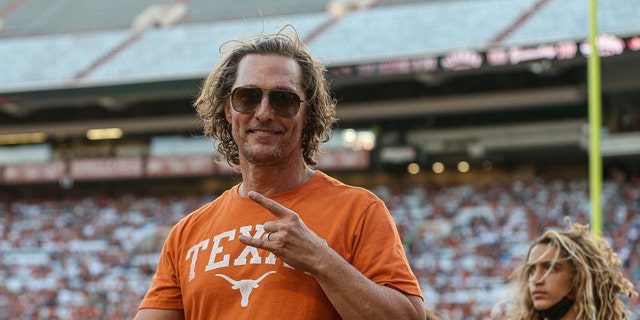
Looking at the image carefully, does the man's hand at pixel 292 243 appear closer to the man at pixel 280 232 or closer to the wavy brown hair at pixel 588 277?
the man at pixel 280 232

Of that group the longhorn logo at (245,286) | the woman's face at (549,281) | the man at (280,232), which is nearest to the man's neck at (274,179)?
the man at (280,232)

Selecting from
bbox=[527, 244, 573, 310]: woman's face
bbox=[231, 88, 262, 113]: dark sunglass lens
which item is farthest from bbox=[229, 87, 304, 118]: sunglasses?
bbox=[527, 244, 573, 310]: woman's face

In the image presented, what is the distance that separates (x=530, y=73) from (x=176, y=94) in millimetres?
8322

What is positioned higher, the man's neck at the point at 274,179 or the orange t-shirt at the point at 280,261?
the man's neck at the point at 274,179

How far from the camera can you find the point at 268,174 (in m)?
2.16

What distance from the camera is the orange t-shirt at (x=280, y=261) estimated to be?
1.98 meters

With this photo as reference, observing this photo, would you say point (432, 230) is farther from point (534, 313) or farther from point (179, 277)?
point (179, 277)

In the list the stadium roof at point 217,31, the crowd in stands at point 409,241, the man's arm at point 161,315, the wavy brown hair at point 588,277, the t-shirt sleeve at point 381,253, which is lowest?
the crowd in stands at point 409,241

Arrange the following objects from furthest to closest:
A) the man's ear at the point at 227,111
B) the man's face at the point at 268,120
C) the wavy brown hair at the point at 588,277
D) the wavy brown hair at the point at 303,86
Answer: the wavy brown hair at the point at 588,277
the man's ear at the point at 227,111
the wavy brown hair at the point at 303,86
the man's face at the point at 268,120

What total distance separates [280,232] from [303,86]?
467 mm

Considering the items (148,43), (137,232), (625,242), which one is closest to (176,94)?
(148,43)

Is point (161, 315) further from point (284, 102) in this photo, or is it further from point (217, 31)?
point (217, 31)

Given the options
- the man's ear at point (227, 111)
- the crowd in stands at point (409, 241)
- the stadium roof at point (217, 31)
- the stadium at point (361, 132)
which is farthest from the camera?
the stadium roof at point (217, 31)

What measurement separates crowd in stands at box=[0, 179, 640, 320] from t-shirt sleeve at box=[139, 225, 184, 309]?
12505mm
